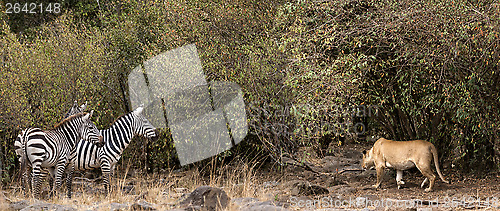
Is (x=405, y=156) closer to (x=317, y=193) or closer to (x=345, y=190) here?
(x=345, y=190)

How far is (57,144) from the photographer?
8414mm

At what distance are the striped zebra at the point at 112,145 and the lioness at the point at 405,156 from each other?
4.07 meters

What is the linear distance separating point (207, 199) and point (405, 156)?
3772 millimetres

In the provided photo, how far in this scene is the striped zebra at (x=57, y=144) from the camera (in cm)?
817

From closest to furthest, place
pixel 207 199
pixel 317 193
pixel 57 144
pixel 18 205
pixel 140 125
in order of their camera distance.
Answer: pixel 207 199
pixel 18 205
pixel 57 144
pixel 317 193
pixel 140 125

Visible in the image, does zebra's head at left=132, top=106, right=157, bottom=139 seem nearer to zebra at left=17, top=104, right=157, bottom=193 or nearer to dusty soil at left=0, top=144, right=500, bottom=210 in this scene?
zebra at left=17, top=104, right=157, bottom=193

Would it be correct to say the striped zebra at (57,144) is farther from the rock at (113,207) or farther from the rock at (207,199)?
the rock at (207,199)

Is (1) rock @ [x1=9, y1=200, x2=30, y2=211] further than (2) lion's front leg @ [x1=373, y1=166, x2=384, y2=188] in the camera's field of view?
No

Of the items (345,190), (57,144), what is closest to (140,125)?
(57,144)

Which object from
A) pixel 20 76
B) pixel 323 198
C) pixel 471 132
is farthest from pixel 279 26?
pixel 20 76

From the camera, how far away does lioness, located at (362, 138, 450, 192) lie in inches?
344

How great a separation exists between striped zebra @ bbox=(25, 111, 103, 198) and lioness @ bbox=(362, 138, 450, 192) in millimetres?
4917

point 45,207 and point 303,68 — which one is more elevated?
point 303,68

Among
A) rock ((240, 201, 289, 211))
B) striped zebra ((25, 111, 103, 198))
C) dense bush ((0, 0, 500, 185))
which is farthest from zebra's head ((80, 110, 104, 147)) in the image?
rock ((240, 201, 289, 211))
